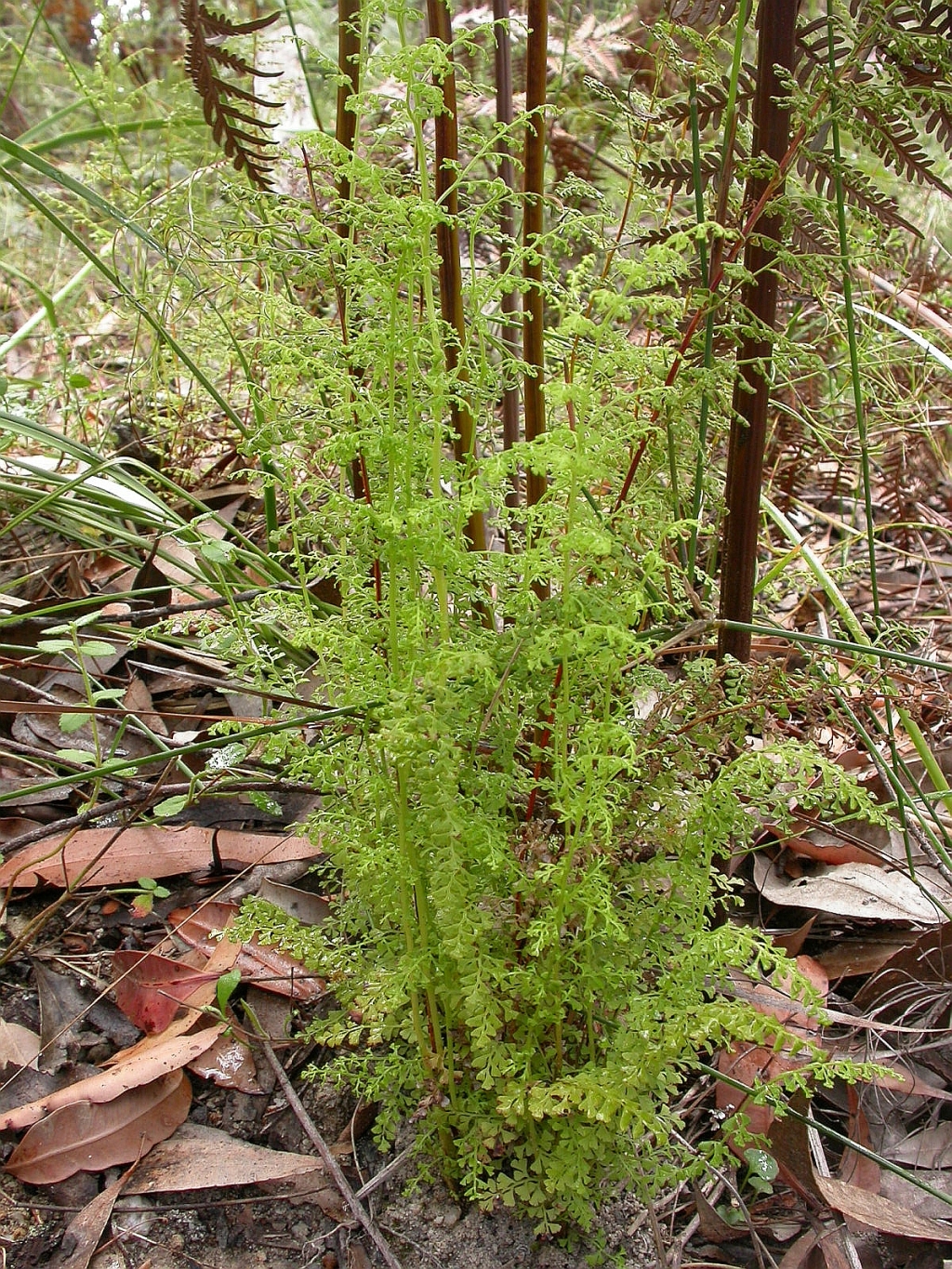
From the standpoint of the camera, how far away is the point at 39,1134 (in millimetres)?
1384

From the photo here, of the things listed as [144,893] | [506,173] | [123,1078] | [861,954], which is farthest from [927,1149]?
[506,173]

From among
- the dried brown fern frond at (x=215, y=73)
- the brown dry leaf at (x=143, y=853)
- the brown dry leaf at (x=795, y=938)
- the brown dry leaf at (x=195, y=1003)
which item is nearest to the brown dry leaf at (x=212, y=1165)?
the brown dry leaf at (x=195, y=1003)

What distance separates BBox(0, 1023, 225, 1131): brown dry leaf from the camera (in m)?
1.40

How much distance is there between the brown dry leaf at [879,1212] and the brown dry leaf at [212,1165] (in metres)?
0.65

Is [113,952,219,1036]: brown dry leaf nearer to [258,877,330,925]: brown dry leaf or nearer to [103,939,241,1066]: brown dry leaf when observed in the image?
[103,939,241,1066]: brown dry leaf

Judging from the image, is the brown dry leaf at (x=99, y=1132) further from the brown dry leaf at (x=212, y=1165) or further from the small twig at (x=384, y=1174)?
the small twig at (x=384, y=1174)

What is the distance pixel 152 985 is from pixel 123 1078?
146 mm

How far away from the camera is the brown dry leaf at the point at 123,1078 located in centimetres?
140

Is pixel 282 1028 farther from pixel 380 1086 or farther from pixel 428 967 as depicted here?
pixel 428 967

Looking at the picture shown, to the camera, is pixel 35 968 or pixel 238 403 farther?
pixel 238 403

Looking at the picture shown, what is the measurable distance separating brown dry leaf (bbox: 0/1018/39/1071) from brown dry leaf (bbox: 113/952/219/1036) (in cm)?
12

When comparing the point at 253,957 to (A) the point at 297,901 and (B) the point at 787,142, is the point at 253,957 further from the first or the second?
(B) the point at 787,142

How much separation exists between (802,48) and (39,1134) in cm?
166

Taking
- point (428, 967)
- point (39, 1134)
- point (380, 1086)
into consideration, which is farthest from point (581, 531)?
point (39, 1134)
